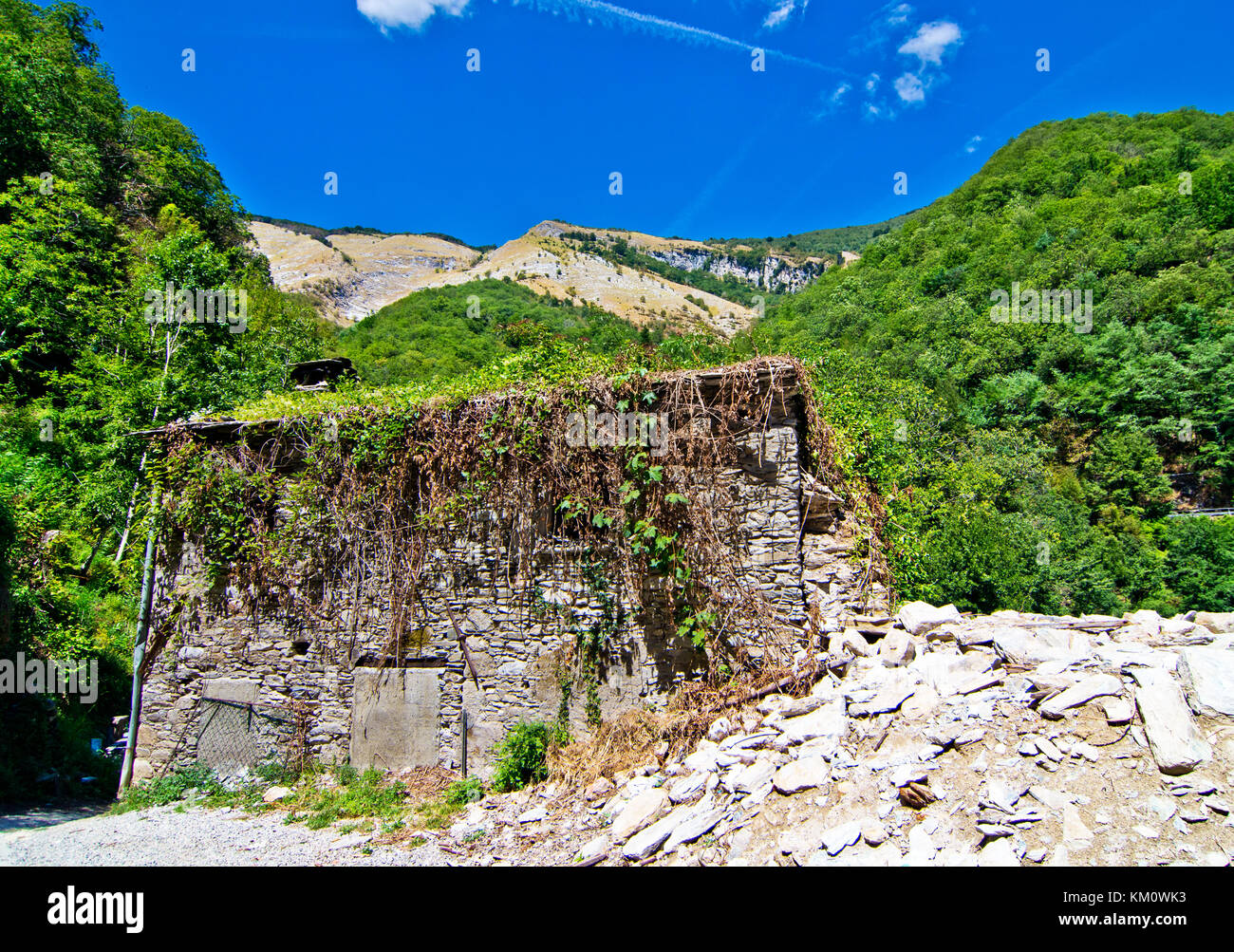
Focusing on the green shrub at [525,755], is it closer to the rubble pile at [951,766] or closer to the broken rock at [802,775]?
the rubble pile at [951,766]

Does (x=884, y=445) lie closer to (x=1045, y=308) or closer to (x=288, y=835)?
(x=288, y=835)

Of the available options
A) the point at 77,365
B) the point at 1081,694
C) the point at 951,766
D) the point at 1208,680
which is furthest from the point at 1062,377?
the point at 77,365

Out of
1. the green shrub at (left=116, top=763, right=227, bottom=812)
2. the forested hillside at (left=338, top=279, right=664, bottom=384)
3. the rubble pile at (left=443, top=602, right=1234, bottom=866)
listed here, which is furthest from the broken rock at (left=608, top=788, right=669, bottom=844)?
the forested hillside at (left=338, top=279, right=664, bottom=384)

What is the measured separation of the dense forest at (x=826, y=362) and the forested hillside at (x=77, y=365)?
0.27 feet

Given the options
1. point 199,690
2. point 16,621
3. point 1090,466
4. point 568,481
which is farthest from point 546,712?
point 1090,466

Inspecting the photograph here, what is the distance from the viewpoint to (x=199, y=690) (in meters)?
7.55

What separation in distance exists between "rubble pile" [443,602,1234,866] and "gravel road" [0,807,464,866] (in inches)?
39.7

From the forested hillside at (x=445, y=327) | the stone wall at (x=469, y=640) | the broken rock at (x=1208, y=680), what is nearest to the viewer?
the broken rock at (x=1208, y=680)

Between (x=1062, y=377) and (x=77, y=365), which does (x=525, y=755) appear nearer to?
(x=77, y=365)

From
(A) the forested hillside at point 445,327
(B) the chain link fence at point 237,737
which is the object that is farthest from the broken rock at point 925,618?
(A) the forested hillside at point 445,327

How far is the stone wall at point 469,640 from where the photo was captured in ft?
19.7

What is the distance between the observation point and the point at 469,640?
22.2 ft

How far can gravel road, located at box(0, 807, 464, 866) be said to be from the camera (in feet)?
17.1

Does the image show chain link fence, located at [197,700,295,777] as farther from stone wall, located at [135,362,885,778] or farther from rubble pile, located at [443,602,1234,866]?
rubble pile, located at [443,602,1234,866]
